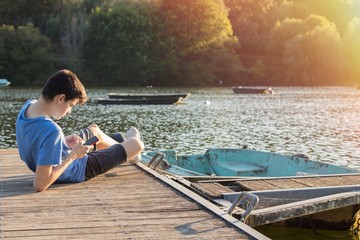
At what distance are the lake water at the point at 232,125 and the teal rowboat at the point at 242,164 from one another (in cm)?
530

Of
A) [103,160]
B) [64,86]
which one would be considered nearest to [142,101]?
[103,160]

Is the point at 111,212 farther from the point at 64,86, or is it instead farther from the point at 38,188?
the point at 64,86

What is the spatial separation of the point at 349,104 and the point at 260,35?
132ft

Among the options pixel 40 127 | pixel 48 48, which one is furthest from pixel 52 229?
pixel 48 48

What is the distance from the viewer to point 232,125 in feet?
91.0

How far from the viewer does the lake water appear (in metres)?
20.5

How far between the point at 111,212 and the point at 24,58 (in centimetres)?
6612

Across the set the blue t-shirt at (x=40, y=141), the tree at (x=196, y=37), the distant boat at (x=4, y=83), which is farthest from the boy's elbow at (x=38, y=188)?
the tree at (x=196, y=37)

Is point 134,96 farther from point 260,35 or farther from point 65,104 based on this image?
point 260,35

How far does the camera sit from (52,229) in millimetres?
4914

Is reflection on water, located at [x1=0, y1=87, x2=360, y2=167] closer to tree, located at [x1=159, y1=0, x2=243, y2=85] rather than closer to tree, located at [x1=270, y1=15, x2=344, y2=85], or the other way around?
tree, located at [x1=270, y1=15, x2=344, y2=85]

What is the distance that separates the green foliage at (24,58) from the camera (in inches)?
2680

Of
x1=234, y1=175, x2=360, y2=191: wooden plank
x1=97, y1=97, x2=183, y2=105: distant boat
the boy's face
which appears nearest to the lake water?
x1=97, y1=97, x2=183, y2=105: distant boat

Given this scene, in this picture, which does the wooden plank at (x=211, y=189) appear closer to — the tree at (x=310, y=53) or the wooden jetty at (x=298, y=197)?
the wooden jetty at (x=298, y=197)
